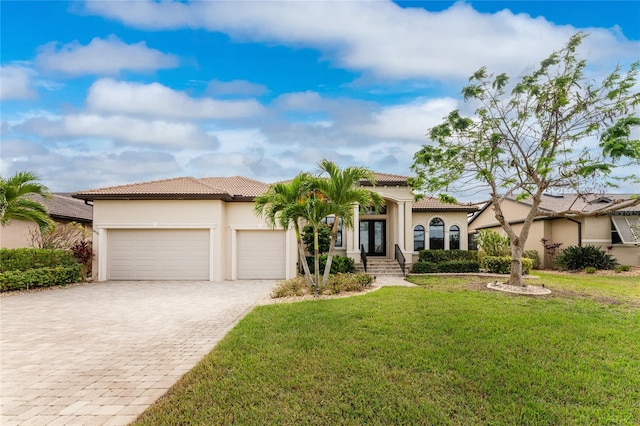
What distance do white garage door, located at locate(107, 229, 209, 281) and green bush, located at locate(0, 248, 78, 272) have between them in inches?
66.5

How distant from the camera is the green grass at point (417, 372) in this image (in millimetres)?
3527

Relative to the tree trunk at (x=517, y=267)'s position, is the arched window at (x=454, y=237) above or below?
above

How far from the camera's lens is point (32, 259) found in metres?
12.7

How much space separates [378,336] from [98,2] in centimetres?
1139

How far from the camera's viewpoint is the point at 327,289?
10695mm

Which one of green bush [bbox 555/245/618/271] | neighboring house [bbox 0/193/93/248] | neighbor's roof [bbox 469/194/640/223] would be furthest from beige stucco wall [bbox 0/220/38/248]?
green bush [bbox 555/245/618/271]

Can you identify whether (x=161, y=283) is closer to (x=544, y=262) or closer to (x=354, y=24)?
(x=354, y=24)

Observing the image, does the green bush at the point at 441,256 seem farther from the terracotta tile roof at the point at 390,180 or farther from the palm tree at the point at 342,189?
the palm tree at the point at 342,189

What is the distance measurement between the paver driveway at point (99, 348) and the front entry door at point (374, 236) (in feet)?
33.0

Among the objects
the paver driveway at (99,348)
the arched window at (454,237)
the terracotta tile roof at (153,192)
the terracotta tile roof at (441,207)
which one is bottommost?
the paver driveway at (99,348)

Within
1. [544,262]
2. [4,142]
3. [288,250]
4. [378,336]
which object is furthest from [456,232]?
[4,142]

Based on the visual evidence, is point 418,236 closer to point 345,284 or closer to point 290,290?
point 345,284

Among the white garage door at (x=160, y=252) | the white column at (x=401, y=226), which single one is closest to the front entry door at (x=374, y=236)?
the white column at (x=401, y=226)

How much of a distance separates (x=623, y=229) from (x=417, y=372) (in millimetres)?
22328
